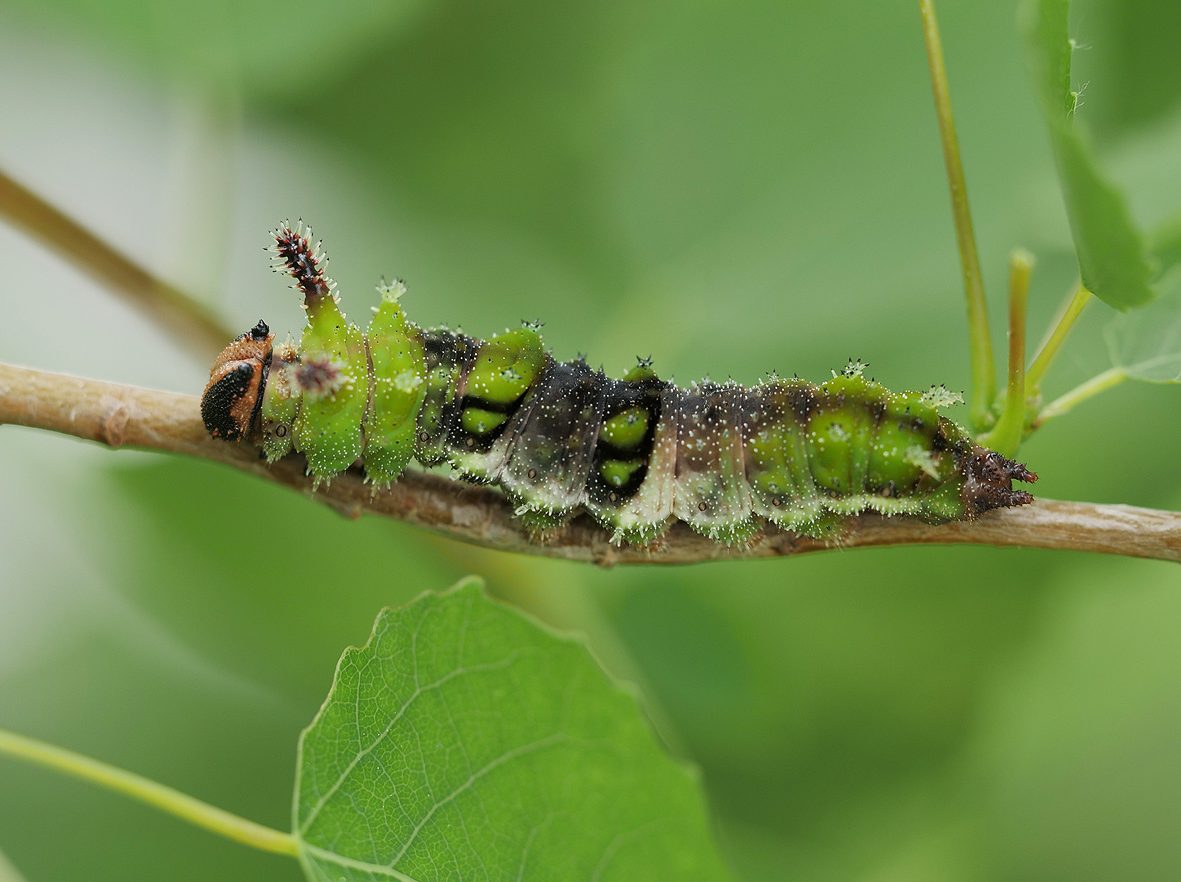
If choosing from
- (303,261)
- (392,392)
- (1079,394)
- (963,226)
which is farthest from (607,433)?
(1079,394)

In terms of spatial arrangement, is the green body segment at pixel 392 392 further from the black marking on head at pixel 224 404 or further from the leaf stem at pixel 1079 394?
the leaf stem at pixel 1079 394

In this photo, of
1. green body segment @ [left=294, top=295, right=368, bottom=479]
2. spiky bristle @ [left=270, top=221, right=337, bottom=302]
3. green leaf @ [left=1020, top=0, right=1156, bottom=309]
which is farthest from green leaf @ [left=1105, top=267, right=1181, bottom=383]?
spiky bristle @ [left=270, top=221, right=337, bottom=302]

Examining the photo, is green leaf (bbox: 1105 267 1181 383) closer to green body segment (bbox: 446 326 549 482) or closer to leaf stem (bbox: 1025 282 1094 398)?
leaf stem (bbox: 1025 282 1094 398)

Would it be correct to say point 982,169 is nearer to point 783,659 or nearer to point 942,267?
point 942,267

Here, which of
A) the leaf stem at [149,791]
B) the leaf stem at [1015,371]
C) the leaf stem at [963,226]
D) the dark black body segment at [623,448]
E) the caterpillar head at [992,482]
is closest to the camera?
the leaf stem at [149,791]

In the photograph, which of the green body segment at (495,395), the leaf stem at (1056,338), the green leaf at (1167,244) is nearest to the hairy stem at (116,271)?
the green body segment at (495,395)

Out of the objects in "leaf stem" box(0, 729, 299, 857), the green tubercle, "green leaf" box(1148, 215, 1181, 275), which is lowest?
"leaf stem" box(0, 729, 299, 857)

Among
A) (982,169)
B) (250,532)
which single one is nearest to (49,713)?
(250,532)
